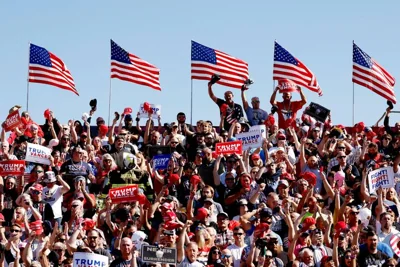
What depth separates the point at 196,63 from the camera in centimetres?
2644

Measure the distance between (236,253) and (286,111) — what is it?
7.96 m

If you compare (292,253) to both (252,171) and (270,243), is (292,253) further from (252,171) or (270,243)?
(252,171)

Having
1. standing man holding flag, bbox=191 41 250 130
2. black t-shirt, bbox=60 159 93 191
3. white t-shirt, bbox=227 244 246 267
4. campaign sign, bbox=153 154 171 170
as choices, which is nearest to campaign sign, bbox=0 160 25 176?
black t-shirt, bbox=60 159 93 191

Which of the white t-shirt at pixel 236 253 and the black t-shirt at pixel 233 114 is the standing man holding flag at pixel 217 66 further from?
the white t-shirt at pixel 236 253

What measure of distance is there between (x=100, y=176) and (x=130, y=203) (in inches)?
73.3

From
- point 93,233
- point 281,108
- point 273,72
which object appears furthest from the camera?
point 273,72

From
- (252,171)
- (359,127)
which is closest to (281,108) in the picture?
(359,127)

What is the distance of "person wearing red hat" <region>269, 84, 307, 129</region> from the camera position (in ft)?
81.1

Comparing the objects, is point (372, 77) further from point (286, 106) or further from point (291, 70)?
point (286, 106)

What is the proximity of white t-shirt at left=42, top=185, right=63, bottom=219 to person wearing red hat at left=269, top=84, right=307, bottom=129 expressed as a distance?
636 centimetres

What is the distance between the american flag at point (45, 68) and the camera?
1025 inches

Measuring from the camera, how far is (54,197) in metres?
19.5

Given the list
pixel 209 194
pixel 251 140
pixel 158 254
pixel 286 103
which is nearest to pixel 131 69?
pixel 286 103

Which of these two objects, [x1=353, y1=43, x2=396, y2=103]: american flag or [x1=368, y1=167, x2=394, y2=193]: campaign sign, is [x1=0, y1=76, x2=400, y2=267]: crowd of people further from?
[x1=353, y1=43, x2=396, y2=103]: american flag
